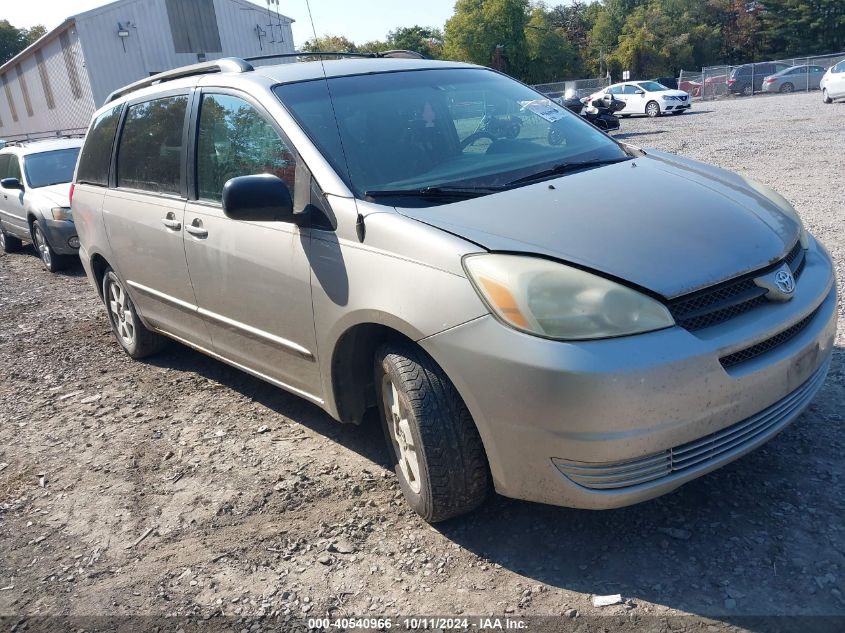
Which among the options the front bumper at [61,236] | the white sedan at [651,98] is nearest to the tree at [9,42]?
the white sedan at [651,98]

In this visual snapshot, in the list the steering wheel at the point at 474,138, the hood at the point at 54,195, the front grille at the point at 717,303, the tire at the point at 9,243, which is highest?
the steering wheel at the point at 474,138

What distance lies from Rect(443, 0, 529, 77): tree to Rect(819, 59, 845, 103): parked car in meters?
42.6

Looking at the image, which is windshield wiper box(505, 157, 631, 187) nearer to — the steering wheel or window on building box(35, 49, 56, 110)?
the steering wheel

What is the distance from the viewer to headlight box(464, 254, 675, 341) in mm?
2443

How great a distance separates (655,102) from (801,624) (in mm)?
31142

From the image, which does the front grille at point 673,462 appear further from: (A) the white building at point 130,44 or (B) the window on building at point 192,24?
(B) the window on building at point 192,24

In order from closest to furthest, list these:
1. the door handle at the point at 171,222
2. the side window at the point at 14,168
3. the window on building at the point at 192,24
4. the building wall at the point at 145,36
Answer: the door handle at the point at 171,222
the side window at the point at 14,168
the building wall at the point at 145,36
the window on building at the point at 192,24

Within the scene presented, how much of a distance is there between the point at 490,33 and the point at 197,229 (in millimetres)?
67722

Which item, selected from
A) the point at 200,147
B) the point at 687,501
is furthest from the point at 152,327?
the point at 687,501

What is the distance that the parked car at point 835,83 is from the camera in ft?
82.6

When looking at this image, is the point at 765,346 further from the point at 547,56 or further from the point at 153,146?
the point at 547,56

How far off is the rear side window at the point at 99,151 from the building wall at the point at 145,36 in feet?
82.0

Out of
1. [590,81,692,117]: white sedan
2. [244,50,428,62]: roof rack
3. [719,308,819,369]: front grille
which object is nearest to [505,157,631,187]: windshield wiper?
[719,308,819,369]: front grille

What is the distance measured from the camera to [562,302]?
2.48 meters
